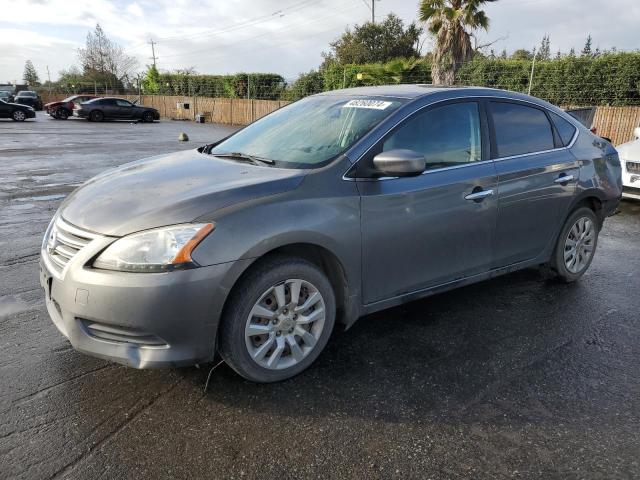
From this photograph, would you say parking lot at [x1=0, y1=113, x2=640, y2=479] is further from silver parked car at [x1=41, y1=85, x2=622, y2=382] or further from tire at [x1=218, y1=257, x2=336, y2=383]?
silver parked car at [x1=41, y1=85, x2=622, y2=382]

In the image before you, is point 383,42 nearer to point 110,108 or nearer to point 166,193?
point 110,108

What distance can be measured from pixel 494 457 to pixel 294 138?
2.36 meters

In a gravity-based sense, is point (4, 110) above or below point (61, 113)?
above

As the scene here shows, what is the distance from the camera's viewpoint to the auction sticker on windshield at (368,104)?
3.60 meters

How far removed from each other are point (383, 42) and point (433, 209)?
43604 millimetres

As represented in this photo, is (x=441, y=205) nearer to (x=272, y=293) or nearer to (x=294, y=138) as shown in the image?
(x=294, y=138)

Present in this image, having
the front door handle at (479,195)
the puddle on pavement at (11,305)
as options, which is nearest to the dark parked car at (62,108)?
the puddle on pavement at (11,305)

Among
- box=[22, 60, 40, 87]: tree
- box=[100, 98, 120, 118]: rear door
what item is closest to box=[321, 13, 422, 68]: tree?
box=[100, 98, 120, 118]: rear door

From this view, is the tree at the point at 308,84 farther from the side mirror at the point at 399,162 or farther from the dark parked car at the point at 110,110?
the side mirror at the point at 399,162

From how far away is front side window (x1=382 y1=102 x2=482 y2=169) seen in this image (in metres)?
3.48

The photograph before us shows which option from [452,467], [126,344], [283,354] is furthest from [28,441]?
[452,467]

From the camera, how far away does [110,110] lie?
30.8 meters

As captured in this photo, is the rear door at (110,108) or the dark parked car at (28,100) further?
the dark parked car at (28,100)

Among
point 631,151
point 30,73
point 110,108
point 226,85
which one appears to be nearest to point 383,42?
point 226,85
